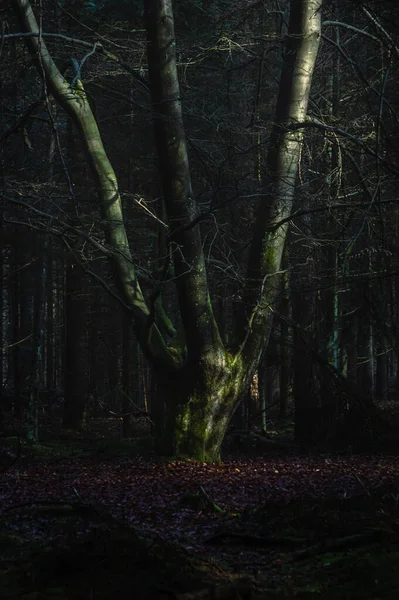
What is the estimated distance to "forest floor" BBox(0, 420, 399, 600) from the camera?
159 inches

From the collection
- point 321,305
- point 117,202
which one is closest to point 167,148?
point 117,202

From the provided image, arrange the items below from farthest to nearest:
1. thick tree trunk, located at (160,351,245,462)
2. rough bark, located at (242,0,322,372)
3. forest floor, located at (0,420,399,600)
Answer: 1. rough bark, located at (242,0,322,372)
2. thick tree trunk, located at (160,351,245,462)
3. forest floor, located at (0,420,399,600)

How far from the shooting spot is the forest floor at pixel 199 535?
13.3ft

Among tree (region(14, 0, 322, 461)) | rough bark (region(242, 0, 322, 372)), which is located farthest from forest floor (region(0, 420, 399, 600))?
rough bark (region(242, 0, 322, 372))

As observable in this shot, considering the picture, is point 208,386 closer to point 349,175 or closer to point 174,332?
point 174,332

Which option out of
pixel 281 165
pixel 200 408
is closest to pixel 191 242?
pixel 281 165

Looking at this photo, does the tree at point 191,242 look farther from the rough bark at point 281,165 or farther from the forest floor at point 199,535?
the forest floor at point 199,535

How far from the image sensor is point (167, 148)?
10.8 m

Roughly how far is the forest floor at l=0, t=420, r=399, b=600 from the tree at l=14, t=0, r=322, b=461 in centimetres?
110

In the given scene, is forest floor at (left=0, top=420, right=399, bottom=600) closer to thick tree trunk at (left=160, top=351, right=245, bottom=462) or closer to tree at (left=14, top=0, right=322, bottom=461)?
thick tree trunk at (left=160, top=351, right=245, bottom=462)

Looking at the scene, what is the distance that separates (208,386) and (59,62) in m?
8.78

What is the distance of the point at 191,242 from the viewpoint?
10.7 m

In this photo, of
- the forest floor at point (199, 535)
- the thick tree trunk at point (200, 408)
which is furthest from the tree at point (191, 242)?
A: the forest floor at point (199, 535)

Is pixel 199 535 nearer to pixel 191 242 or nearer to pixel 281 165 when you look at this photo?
pixel 191 242
